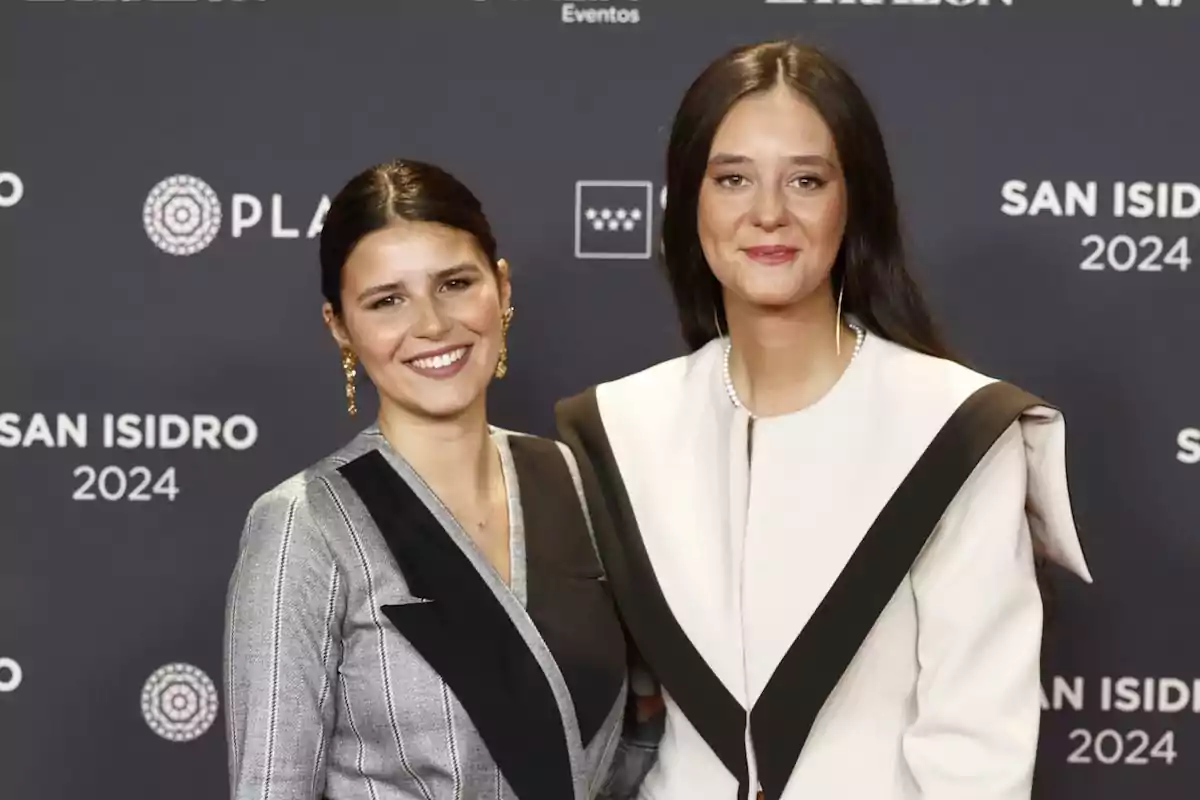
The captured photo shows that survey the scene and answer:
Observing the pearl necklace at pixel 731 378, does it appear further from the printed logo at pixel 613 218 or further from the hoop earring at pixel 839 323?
the printed logo at pixel 613 218

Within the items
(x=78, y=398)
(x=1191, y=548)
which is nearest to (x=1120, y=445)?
(x=1191, y=548)

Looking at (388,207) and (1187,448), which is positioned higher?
(388,207)

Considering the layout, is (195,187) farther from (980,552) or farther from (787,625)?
(980,552)

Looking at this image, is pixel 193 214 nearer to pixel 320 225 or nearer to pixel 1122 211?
pixel 320 225

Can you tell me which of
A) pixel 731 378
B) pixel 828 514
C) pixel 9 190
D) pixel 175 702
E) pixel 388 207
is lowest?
pixel 175 702

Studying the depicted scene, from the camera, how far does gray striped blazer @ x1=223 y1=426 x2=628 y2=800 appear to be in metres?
1.35

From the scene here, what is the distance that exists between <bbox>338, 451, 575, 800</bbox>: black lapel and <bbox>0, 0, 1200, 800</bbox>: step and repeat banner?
72cm

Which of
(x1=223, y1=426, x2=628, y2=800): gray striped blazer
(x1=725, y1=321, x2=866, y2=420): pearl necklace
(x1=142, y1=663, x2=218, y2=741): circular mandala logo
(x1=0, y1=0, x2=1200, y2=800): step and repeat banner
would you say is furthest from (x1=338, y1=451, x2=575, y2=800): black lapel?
(x1=142, y1=663, x2=218, y2=741): circular mandala logo

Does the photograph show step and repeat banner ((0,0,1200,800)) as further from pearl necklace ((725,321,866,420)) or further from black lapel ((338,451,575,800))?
black lapel ((338,451,575,800))

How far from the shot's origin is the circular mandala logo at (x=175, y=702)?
2.13 metres

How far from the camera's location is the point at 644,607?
60.1 inches

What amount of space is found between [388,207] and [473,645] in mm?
450

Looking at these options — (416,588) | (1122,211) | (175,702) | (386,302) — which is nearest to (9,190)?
(175,702)

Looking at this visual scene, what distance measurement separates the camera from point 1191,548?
2131 millimetres
